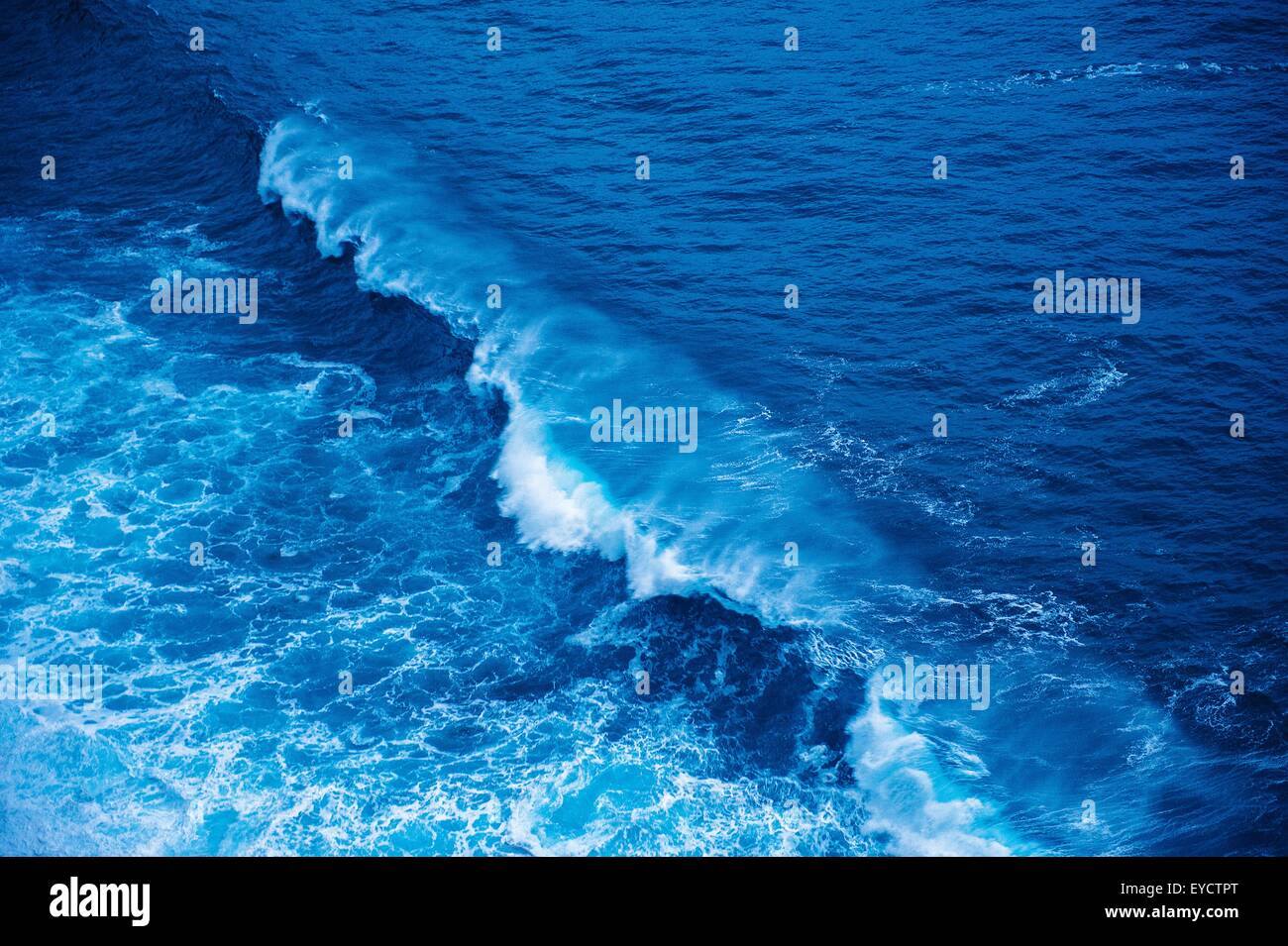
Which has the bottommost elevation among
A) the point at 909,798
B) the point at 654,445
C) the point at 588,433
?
the point at 909,798

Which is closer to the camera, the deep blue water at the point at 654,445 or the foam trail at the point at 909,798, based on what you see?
the foam trail at the point at 909,798

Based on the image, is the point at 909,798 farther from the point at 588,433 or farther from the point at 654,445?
the point at 588,433

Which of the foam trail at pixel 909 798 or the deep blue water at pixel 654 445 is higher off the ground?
the deep blue water at pixel 654 445

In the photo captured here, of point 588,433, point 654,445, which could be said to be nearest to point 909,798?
point 654,445

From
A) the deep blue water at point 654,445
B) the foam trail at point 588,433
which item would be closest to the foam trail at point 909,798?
the deep blue water at point 654,445

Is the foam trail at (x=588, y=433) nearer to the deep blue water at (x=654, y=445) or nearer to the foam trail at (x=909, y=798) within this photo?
the deep blue water at (x=654, y=445)

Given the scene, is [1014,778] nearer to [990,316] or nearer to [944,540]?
[944,540]

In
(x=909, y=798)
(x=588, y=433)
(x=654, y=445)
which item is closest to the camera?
(x=909, y=798)

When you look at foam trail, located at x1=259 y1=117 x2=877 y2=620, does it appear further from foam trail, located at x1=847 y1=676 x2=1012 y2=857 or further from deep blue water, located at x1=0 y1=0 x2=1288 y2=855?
foam trail, located at x1=847 y1=676 x2=1012 y2=857
